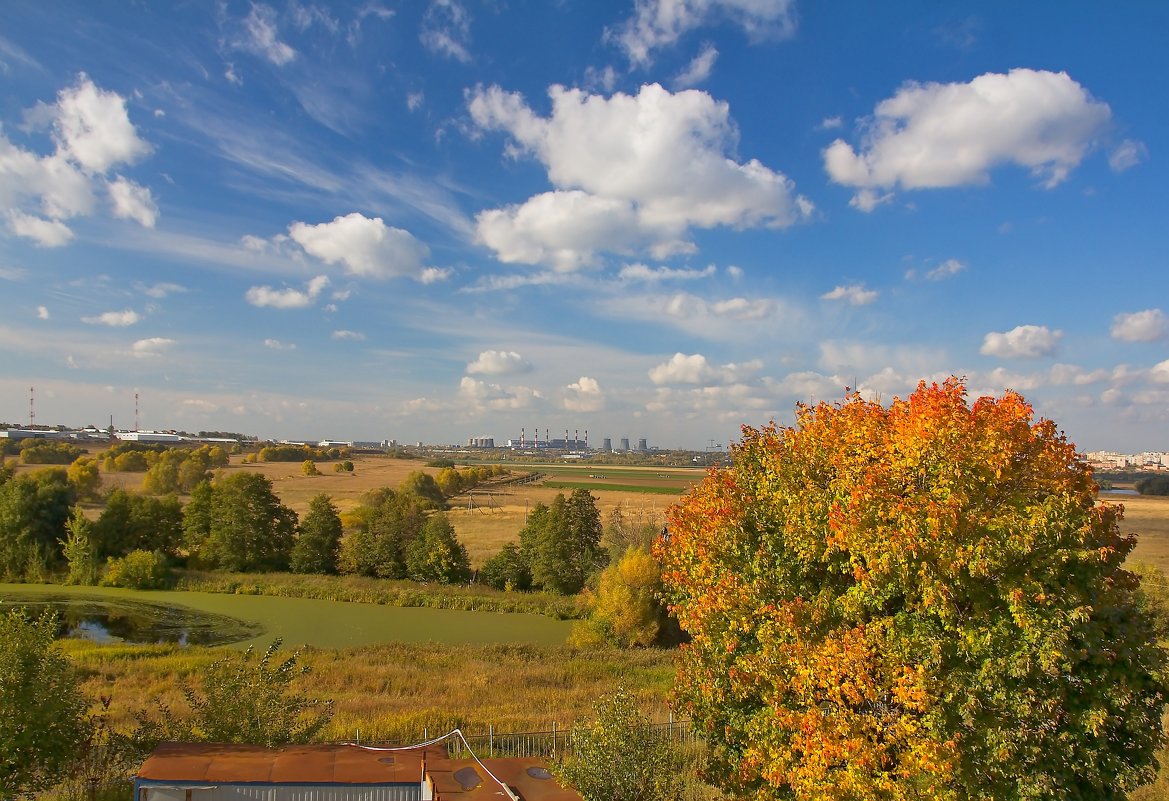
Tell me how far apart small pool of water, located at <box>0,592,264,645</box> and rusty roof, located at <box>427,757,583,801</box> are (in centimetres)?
2785

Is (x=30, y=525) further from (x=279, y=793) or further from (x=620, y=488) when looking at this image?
(x=620, y=488)

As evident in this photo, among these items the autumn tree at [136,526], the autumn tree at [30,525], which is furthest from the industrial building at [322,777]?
the autumn tree at [30,525]

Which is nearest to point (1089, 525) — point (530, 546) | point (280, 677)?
point (280, 677)

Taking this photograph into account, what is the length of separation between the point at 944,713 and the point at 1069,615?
2.14 m

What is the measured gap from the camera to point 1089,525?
9766mm

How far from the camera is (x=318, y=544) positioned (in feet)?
167

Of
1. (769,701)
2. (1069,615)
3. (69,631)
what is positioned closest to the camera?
(1069,615)

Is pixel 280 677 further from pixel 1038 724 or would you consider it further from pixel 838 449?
pixel 1038 724

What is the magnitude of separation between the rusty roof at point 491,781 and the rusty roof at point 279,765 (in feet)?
1.67

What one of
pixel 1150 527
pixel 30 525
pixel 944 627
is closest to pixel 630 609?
pixel 944 627

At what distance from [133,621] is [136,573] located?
9461 millimetres

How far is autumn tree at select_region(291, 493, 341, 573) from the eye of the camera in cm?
5019

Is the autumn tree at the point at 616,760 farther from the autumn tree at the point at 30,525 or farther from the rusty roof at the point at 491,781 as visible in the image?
the autumn tree at the point at 30,525

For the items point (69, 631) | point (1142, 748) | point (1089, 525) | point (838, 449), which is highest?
point (838, 449)
